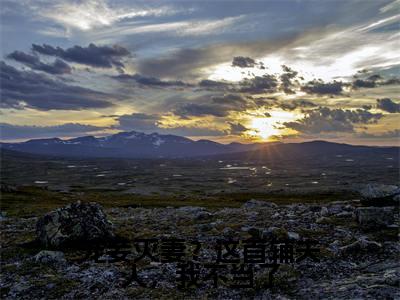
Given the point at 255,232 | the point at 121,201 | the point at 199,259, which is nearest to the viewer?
the point at 199,259

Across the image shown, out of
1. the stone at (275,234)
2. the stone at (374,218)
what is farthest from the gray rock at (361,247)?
the stone at (374,218)

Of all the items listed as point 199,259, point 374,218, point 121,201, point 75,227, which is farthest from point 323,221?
point 121,201

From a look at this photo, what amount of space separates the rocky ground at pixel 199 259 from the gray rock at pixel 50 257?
45 millimetres

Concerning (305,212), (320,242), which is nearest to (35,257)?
(320,242)

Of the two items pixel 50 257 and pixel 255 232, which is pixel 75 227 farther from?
pixel 255 232

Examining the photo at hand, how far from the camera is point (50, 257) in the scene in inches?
699

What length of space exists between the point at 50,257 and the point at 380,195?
26.5m

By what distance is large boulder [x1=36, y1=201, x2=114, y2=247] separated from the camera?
19828 millimetres

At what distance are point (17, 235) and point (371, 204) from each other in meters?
27.9

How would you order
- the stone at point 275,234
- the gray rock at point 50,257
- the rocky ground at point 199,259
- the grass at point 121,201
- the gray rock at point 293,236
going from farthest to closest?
1. the grass at point 121,201
2. the stone at point 275,234
3. the gray rock at point 293,236
4. the gray rock at point 50,257
5. the rocky ground at point 199,259

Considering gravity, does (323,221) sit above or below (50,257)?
above

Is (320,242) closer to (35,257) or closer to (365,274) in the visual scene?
(365,274)

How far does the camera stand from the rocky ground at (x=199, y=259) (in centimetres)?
1334

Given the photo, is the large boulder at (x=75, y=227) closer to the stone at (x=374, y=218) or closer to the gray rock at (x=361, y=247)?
the gray rock at (x=361, y=247)
